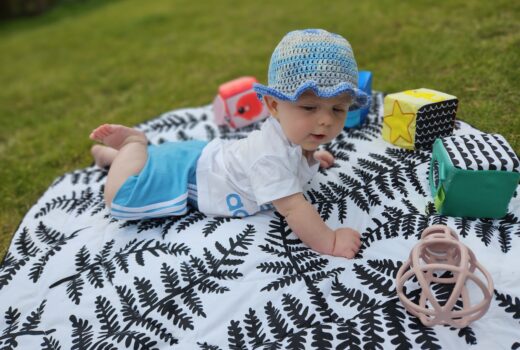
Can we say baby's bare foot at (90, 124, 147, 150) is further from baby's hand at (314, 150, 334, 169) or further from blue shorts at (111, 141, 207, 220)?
baby's hand at (314, 150, 334, 169)

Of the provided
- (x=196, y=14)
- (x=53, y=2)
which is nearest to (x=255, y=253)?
(x=196, y=14)

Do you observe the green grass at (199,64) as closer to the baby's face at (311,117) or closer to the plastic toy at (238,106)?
the plastic toy at (238,106)

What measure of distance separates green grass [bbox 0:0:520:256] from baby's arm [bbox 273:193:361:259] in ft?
3.66

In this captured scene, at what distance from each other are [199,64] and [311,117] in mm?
3593

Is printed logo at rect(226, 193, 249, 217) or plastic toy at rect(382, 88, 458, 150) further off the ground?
plastic toy at rect(382, 88, 458, 150)

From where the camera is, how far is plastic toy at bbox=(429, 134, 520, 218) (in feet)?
5.77

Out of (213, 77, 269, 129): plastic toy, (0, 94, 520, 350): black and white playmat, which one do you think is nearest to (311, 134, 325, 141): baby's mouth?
(0, 94, 520, 350): black and white playmat

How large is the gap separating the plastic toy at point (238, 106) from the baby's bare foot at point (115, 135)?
0.80 meters

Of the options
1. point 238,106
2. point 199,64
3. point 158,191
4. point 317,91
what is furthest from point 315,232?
point 199,64

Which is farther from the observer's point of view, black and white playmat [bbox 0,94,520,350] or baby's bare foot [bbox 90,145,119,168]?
baby's bare foot [bbox 90,145,119,168]

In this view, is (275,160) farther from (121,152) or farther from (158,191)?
(121,152)

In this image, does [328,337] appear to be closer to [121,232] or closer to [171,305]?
[171,305]

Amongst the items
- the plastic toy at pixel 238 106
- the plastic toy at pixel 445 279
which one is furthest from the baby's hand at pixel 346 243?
the plastic toy at pixel 238 106

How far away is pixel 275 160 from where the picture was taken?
191 cm
